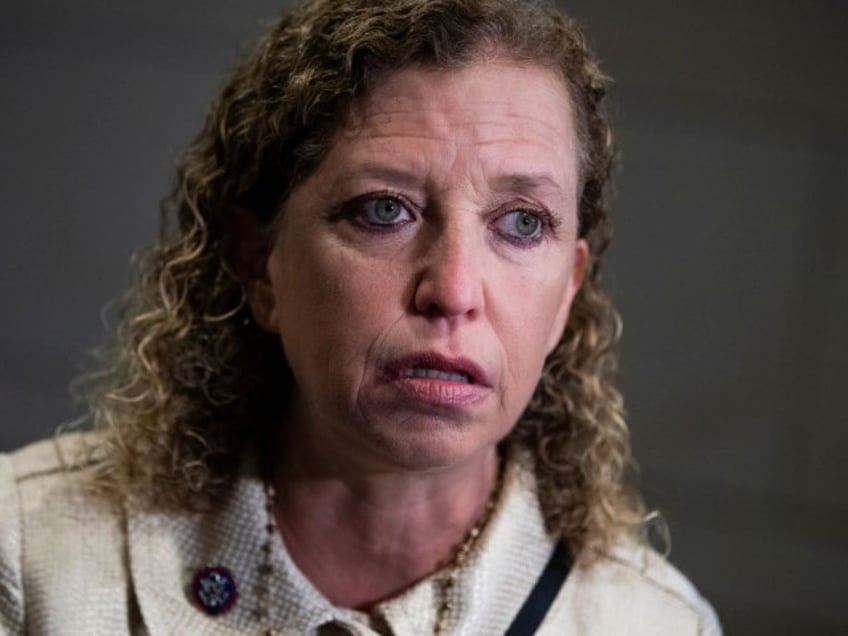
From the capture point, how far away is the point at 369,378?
131cm

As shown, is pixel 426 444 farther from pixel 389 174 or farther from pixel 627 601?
pixel 627 601

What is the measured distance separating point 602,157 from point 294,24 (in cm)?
41

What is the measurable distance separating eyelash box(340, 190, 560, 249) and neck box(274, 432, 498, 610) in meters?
0.28

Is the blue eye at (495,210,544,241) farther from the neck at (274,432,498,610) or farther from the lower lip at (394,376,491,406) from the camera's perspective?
the neck at (274,432,498,610)

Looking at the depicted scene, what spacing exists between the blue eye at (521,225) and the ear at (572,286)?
0.12m

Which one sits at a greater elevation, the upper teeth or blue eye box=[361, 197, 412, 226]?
blue eye box=[361, 197, 412, 226]

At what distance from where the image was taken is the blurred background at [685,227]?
6.87 ft

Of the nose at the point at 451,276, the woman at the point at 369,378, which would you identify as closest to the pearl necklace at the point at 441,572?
the woman at the point at 369,378

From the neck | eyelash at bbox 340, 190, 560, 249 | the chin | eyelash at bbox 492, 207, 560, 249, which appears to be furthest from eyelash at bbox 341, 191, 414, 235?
the neck

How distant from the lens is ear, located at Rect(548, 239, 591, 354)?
1.49 metres

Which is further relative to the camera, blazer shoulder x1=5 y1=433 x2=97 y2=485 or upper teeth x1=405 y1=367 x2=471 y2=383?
blazer shoulder x1=5 y1=433 x2=97 y2=485

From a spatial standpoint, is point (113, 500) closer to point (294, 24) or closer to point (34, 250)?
point (294, 24)

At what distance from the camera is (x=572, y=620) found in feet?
4.91

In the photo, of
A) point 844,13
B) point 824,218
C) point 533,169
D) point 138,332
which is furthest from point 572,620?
point 844,13
